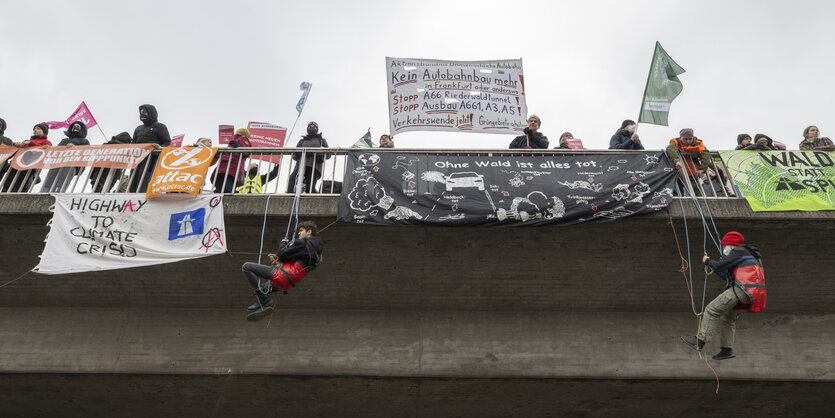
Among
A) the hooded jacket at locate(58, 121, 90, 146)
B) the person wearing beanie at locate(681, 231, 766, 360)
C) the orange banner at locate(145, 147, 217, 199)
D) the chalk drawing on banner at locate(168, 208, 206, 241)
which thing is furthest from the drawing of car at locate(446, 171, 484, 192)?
the hooded jacket at locate(58, 121, 90, 146)

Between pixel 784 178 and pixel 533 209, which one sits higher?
pixel 784 178

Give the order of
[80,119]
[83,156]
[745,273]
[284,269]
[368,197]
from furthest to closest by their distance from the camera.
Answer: [80,119] < [83,156] < [368,197] < [284,269] < [745,273]

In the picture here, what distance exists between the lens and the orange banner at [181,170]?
325 inches

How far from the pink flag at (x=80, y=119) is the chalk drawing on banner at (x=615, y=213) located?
32.0ft

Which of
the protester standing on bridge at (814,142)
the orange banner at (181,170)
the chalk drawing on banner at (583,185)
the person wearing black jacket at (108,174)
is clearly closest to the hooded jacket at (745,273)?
the chalk drawing on banner at (583,185)

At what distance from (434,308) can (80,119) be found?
7.97 meters

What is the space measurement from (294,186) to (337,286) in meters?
1.71

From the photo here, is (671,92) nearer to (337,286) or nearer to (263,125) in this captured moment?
(337,286)

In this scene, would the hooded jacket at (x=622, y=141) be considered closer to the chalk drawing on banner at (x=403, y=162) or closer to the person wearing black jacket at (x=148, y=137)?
the chalk drawing on banner at (x=403, y=162)

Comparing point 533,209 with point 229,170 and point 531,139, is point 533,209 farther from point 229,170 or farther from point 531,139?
point 229,170

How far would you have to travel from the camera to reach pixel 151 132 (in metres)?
9.76

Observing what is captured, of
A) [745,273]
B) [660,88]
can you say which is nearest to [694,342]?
[745,273]

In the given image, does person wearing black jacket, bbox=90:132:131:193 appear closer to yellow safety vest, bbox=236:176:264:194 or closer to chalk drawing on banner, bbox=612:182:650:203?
yellow safety vest, bbox=236:176:264:194

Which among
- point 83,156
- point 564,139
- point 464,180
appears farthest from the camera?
point 564,139
